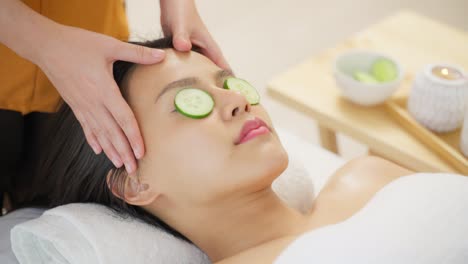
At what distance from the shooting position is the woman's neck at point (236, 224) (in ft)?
4.47

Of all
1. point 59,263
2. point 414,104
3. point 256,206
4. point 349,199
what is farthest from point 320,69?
point 59,263

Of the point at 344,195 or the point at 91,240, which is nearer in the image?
the point at 91,240

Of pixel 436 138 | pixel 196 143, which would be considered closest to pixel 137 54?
pixel 196 143

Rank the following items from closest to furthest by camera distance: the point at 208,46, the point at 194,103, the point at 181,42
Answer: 1. the point at 194,103
2. the point at 181,42
3. the point at 208,46

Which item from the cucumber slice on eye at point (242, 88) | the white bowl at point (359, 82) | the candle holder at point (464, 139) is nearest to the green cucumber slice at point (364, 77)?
the white bowl at point (359, 82)

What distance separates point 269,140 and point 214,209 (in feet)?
0.68

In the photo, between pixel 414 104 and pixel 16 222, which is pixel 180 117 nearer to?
pixel 16 222

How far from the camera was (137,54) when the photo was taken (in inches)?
49.0

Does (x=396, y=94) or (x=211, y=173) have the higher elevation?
(x=211, y=173)

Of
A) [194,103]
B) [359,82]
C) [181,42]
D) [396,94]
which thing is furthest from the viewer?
[396,94]

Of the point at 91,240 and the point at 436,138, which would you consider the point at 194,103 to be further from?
the point at 436,138

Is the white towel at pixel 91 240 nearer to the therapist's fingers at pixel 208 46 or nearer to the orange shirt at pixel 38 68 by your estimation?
the orange shirt at pixel 38 68

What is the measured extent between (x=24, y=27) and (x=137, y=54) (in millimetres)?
228

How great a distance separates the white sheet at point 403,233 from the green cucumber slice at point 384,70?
660mm
